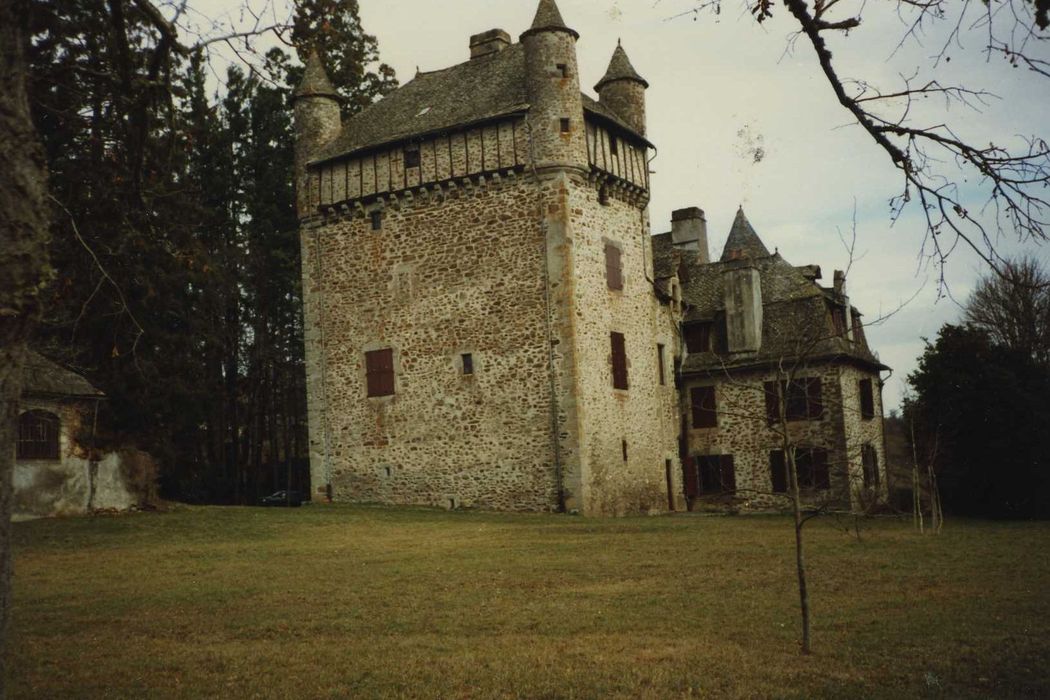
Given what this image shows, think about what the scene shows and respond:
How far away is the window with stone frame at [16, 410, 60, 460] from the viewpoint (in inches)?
931

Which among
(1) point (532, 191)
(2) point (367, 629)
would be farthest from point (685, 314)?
(2) point (367, 629)

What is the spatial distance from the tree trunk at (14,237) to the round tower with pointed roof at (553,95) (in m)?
22.6

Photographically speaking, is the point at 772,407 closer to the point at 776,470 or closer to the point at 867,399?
the point at 776,470

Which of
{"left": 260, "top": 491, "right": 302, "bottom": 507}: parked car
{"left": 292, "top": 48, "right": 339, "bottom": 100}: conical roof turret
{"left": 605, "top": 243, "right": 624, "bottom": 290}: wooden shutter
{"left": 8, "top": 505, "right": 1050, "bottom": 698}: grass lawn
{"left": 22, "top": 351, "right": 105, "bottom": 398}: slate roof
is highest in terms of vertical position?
{"left": 292, "top": 48, "right": 339, "bottom": 100}: conical roof turret

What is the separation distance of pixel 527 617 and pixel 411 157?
2048 centimetres

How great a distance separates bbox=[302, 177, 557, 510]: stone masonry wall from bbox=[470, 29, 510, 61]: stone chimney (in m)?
6.29

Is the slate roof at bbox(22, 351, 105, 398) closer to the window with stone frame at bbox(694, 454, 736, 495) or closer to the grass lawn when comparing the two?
the grass lawn

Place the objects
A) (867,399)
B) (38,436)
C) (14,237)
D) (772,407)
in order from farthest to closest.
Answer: (867,399), (38,436), (772,407), (14,237)

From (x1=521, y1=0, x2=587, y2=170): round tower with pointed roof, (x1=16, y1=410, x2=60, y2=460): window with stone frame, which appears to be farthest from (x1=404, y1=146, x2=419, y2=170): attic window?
(x1=16, y1=410, x2=60, y2=460): window with stone frame

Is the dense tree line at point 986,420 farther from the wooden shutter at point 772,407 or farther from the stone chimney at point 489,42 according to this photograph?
the stone chimney at point 489,42

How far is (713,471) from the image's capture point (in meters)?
33.2

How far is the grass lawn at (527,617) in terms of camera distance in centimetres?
830

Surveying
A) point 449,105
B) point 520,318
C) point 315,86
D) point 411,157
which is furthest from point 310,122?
point 520,318

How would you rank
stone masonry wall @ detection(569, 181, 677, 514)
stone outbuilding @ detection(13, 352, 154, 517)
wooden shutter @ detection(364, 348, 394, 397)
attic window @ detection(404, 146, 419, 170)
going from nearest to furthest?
stone outbuilding @ detection(13, 352, 154, 517)
stone masonry wall @ detection(569, 181, 677, 514)
attic window @ detection(404, 146, 419, 170)
wooden shutter @ detection(364, 348, 394, 397)
